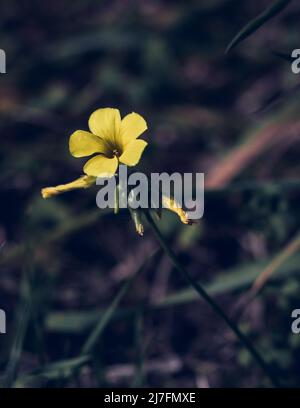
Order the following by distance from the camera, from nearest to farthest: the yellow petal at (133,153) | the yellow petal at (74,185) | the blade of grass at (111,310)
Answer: the yellow petal at (133,153) < the yellow petal at (74,185) < the blade of grass at (111,310)

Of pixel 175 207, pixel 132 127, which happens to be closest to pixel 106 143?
pixel 132 127

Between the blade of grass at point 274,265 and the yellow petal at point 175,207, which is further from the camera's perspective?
the blade of grass at point 274,265

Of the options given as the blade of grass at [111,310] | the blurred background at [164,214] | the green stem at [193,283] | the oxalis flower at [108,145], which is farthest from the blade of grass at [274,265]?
the oxalis flower at [108,145]

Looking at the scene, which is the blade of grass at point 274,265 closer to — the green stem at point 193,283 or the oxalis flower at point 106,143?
the green stem at point 193,283

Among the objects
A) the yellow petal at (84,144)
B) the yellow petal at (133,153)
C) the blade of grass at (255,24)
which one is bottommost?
the yellow petal at (133,153)

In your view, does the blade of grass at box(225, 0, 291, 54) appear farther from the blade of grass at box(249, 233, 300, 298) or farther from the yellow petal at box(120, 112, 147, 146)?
the blade of grass at box(249, 233, 300, 298)

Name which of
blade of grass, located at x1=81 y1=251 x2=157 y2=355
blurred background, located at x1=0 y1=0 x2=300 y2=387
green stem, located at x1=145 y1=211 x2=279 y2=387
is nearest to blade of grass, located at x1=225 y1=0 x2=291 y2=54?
blurred background, located at x1=0 y1=0 x2=300 y2=387

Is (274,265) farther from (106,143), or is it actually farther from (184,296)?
(106,143)

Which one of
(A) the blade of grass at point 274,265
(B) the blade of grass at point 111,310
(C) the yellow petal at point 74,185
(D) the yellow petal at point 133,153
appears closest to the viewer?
(D) the yellow petal at point 133,153
